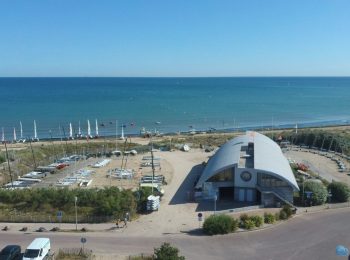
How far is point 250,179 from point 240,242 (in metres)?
8.88

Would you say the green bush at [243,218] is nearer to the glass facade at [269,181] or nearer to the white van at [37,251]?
the glass facade at [269,181]

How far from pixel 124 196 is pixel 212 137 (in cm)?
4194

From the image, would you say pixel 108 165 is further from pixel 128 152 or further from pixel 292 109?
pixel 292 109

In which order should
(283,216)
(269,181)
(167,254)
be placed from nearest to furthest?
(167,254) → (283,216) → (269,181)

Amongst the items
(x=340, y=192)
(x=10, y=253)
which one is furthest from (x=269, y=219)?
(x=10, y=253)

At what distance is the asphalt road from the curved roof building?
4.27 metres

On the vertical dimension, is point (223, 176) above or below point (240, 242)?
above

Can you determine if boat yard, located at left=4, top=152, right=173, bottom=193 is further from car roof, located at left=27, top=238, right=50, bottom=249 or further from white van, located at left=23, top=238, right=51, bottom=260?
white van, located at left=23, top=238, right=51, bottom=260

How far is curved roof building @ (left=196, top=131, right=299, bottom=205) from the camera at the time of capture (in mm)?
32500

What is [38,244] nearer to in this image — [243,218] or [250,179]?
[243,218]

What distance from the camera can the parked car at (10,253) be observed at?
72.7ft

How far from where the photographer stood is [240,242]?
2528 cm

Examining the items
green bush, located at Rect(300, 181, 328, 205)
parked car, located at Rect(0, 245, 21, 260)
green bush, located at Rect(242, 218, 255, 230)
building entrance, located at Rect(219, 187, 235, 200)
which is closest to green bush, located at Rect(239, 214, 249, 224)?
green bush, located at Rect(242, 218, 255, 230)

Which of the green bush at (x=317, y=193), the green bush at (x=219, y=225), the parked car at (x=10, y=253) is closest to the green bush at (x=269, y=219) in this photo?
the green bush at (x=219, y=225)
